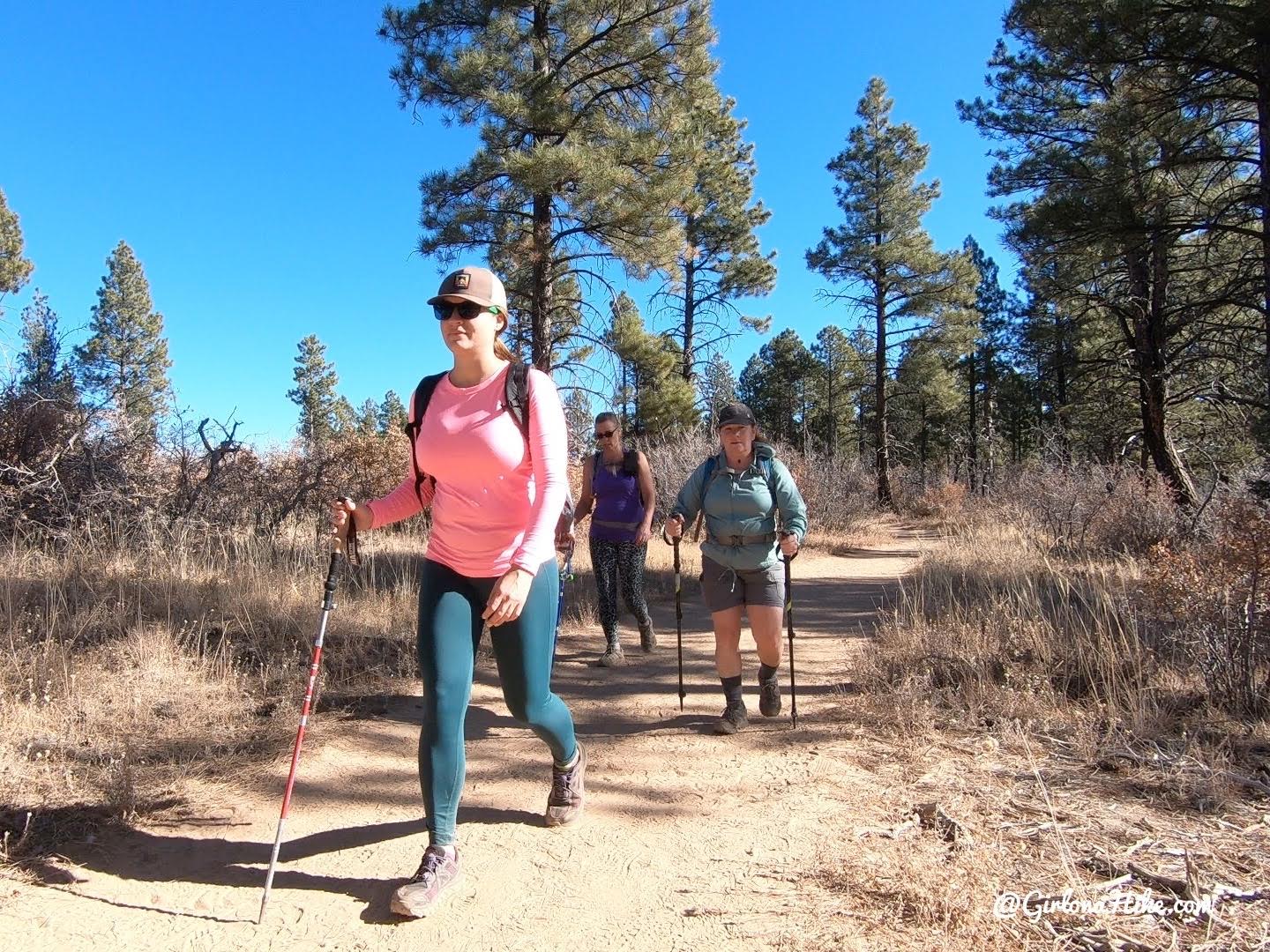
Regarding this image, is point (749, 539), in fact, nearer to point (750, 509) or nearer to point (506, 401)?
point (750, 509)

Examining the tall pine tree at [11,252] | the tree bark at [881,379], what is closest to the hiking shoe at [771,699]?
the tree bark at [881,379]

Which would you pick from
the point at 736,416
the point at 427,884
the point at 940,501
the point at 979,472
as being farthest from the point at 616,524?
the point at 940,501

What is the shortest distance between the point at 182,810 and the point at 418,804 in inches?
37.4

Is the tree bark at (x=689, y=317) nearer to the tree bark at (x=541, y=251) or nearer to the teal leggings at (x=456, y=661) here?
the tree bark at (x=541, y=251)

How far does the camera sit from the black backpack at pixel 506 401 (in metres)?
2.55

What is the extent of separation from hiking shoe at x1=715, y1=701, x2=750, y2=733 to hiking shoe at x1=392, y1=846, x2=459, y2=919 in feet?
6.19

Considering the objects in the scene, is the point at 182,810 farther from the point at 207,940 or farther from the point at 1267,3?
the point at 1267,3

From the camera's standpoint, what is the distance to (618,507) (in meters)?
5.75

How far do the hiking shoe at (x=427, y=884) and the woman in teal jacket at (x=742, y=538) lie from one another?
1.95 m

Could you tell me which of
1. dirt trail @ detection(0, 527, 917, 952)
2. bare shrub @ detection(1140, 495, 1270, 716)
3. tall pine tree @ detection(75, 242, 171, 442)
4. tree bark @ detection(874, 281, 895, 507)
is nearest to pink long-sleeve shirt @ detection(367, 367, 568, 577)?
dirt trail @ detection(0, 527, 917, 952)

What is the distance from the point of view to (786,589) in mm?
4117

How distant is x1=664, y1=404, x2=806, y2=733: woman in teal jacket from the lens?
4.08 metres

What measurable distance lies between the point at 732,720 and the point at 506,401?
2476mm

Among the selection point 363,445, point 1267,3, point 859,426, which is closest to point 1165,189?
point 1267,3
